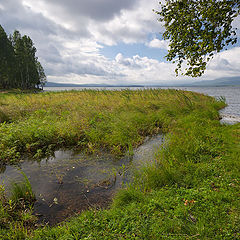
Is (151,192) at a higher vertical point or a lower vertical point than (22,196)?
higher

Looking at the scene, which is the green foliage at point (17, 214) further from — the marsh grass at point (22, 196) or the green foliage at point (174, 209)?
the green foliage at point (174, 209)

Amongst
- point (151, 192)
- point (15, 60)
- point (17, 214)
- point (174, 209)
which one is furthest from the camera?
point (15, 60)

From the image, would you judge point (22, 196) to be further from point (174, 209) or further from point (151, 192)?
point (174, 209)

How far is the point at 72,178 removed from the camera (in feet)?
14.5

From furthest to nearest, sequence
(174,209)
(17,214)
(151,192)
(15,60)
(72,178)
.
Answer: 1. (15,60)
2. (72,178)
3. (151,192)
4. (17,214)
5. (174,209)

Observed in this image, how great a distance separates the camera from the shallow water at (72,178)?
3387 mm

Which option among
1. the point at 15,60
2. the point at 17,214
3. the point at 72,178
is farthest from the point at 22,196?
the point at 15,60

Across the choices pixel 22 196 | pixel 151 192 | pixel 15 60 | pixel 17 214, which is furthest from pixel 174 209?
pixel 15 60

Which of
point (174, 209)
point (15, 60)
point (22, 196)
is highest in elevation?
point (15, 60)

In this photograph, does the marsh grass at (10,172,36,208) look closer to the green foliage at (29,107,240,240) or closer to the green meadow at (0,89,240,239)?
the green meadow at (0,89,240,239)

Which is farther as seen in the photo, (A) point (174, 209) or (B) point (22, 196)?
(B) point (22, 196)

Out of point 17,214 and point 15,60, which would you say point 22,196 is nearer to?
point 17,214

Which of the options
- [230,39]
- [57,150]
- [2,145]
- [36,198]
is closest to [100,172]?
[36,198]

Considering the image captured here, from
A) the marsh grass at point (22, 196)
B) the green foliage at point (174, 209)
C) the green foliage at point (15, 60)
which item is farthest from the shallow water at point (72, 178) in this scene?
the green foliage at point (15, 60)
